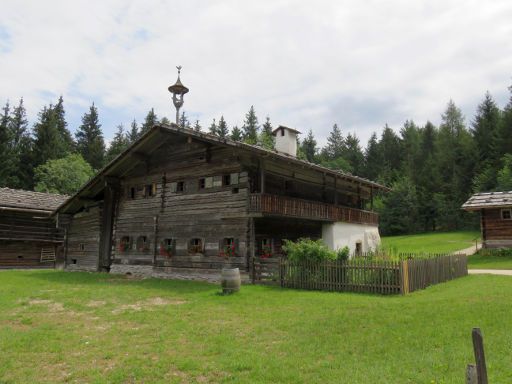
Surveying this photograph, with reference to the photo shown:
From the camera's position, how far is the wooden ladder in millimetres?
32037

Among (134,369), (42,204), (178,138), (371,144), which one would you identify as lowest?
(134,369)

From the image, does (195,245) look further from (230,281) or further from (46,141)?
(46,141)

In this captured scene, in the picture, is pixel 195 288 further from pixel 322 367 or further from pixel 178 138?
pixel 322 367

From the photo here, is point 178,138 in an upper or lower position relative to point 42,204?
upper

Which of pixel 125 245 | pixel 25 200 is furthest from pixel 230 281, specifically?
pixel 25 200

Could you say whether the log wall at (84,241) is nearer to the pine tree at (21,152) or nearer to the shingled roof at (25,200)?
the shingled roof at (25,200)

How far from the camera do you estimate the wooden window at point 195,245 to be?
21.7m

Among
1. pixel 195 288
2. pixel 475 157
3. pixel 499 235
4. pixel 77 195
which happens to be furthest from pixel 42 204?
pixel 475 157

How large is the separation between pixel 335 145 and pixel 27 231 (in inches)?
2778

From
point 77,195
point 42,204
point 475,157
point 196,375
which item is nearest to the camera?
point 196,375

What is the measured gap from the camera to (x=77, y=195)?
27.4 metres

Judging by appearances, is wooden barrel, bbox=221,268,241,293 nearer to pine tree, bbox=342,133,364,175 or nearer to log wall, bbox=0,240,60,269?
log wall, bbox=0,240,60,269

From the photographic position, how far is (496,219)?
1184 inches

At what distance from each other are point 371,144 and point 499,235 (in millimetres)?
50220
